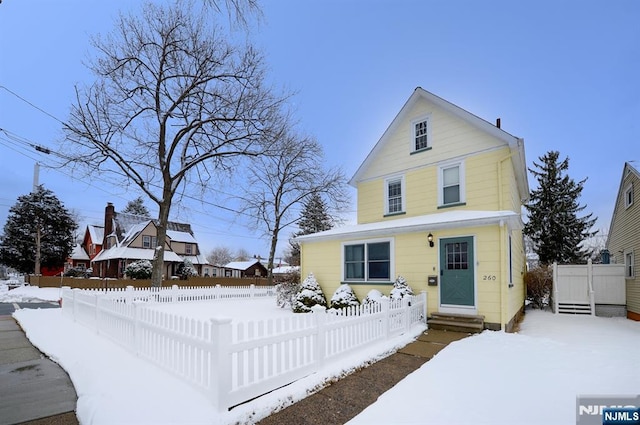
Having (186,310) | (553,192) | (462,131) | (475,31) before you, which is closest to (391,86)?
(462,131)

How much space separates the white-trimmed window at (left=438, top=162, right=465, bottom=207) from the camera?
10.5 meters

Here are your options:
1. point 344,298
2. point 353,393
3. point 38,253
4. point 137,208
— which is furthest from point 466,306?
point 137,208

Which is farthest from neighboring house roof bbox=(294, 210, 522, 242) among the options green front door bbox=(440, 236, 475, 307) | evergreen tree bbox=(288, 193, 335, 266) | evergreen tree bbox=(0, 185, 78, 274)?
evergreen tree bbox=(0, 185, 78, 274)

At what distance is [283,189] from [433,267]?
1703 cm

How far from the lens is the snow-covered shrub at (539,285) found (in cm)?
1378

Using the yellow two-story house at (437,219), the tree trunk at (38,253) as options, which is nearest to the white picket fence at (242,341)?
the yellow two-story house at (437,219)

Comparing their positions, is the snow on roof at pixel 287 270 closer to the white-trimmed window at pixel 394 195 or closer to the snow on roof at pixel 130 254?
the white-trimmed window at pixel 394 195

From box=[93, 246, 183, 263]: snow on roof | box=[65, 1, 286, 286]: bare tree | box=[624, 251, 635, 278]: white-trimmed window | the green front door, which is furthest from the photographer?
box=[93, 246, 183, 263]: snow on roof

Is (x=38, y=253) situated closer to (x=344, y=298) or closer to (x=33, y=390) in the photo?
(x=344, y=298)

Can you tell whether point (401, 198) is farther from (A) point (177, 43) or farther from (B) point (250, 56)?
(A) point (177, 43)

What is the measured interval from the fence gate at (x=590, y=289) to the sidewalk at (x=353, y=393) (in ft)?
28.9

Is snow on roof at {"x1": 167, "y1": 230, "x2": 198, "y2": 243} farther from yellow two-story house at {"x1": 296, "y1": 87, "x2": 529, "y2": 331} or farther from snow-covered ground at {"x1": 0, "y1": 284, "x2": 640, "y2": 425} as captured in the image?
snow-covered ground at {"x1": 0, "y1": 284, "x2": 640, "y2": 425}

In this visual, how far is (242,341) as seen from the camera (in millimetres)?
3961

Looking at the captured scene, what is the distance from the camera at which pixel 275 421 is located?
360 centimetres
